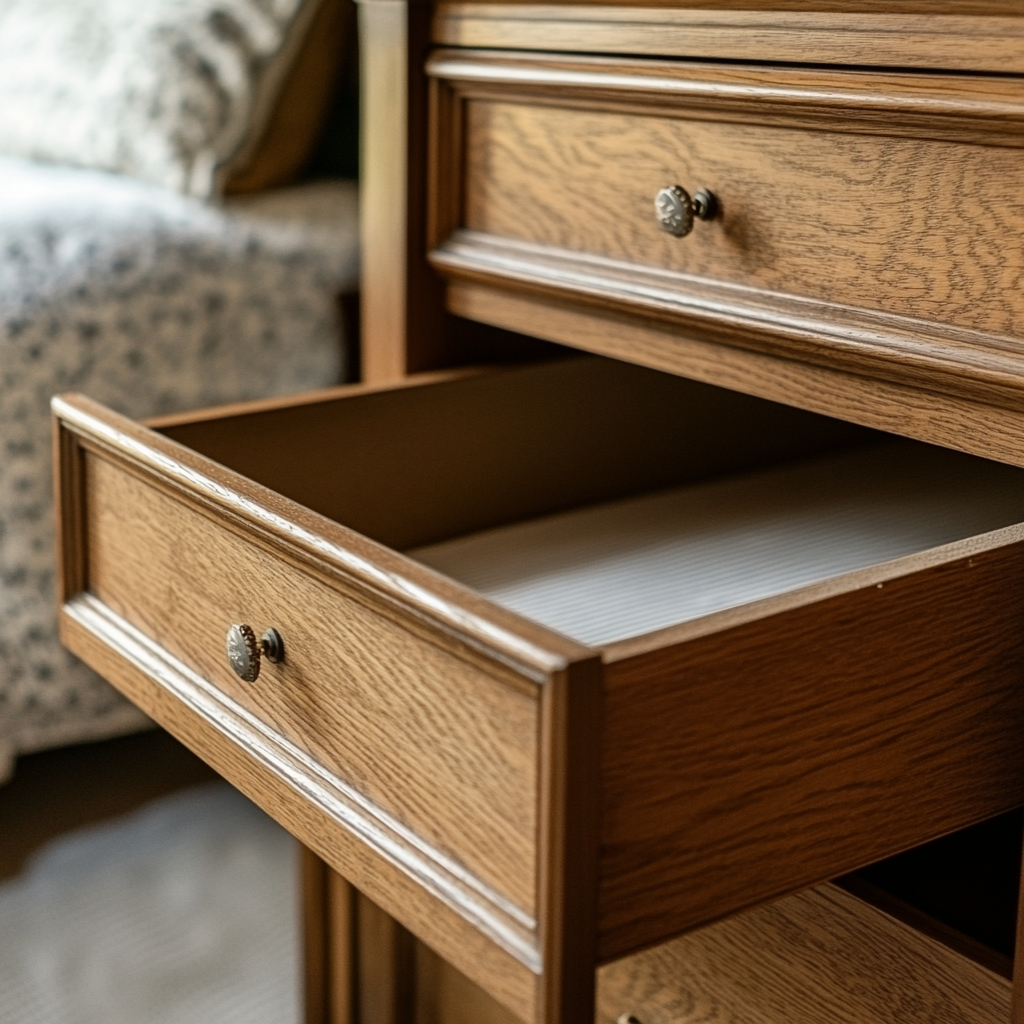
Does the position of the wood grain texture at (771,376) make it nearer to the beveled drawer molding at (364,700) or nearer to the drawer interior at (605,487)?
the drawer interior at (605,487)

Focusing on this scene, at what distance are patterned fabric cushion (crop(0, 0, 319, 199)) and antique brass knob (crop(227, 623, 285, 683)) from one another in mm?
739

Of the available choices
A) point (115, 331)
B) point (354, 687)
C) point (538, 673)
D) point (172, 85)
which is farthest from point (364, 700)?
point (172, 85)

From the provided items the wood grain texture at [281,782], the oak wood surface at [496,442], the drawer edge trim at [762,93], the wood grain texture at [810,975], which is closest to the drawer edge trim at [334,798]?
the wood grain texture at [281,782]

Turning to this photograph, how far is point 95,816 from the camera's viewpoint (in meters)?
1.29

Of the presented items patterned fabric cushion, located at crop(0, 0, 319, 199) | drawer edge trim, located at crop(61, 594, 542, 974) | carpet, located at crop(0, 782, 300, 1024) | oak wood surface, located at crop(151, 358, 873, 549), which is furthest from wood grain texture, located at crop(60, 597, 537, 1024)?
patterned fabric cushion, located at crop(0, 0, 319, 199)

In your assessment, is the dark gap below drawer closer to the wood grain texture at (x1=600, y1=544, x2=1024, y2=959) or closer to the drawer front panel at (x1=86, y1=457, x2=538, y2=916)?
the wood grain texture at (x1=600, y1=544, x2=1024, y2=959)

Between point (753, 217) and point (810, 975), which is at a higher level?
point (753, 217)

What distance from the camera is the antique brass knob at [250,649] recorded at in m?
0.60

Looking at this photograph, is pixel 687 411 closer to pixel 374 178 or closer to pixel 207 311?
pixel 374 178

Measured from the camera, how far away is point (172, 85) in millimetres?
1261

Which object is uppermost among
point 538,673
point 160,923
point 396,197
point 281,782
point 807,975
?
point 396,197

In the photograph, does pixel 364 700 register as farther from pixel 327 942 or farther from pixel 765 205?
pixel 327 942

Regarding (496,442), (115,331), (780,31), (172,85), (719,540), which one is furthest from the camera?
(172,85)

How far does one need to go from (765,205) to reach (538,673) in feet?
1.13
